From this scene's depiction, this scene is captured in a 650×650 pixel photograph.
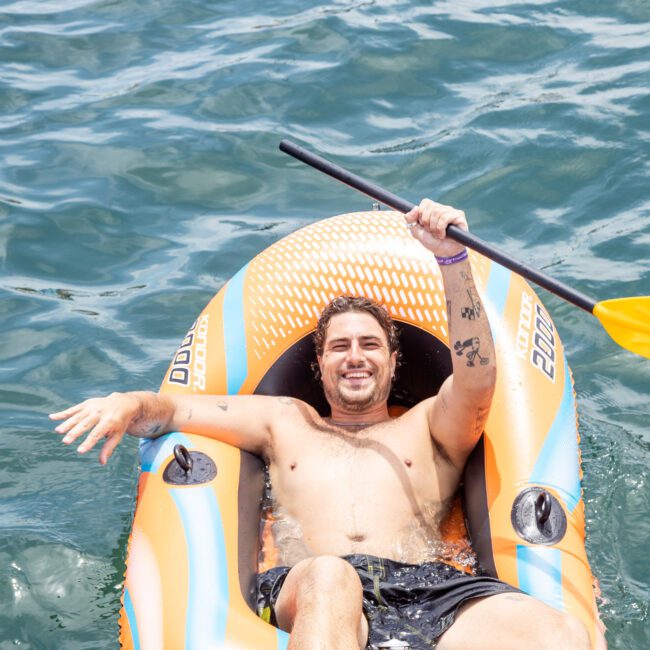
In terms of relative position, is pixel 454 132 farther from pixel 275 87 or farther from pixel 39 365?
pixel 39 365

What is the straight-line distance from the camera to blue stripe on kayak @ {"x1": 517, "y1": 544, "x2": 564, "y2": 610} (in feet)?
10.8

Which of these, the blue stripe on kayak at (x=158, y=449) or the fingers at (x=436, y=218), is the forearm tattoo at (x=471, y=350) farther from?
the blue stripe on kayak at (x=158, y=449)

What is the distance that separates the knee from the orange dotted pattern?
3.93 ft

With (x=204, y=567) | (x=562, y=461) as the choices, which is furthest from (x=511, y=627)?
(x=204, y=567)

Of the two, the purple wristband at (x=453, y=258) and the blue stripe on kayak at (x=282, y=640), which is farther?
the purple wristband at (x=453, y=258)

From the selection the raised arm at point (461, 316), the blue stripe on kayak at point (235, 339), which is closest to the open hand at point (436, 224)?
the raised arm at point (461, 316)

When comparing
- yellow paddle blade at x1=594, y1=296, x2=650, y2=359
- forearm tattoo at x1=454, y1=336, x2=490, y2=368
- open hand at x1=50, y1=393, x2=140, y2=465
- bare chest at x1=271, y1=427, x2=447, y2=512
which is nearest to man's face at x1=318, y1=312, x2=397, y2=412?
bare chest at x1=271, y1=427, x2=447, y2=512

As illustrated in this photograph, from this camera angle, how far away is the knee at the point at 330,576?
304 centimetres

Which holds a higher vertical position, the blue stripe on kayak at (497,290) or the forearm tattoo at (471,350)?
the blue stripe on kayak at (497,290)

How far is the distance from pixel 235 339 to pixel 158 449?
615mm

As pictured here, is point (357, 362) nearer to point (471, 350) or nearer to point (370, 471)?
point (370, 471)

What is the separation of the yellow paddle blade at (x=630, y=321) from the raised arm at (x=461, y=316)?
37cm

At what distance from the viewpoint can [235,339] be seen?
166 inches

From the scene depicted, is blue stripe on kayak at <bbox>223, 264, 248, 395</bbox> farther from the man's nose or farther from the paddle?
the paddle
